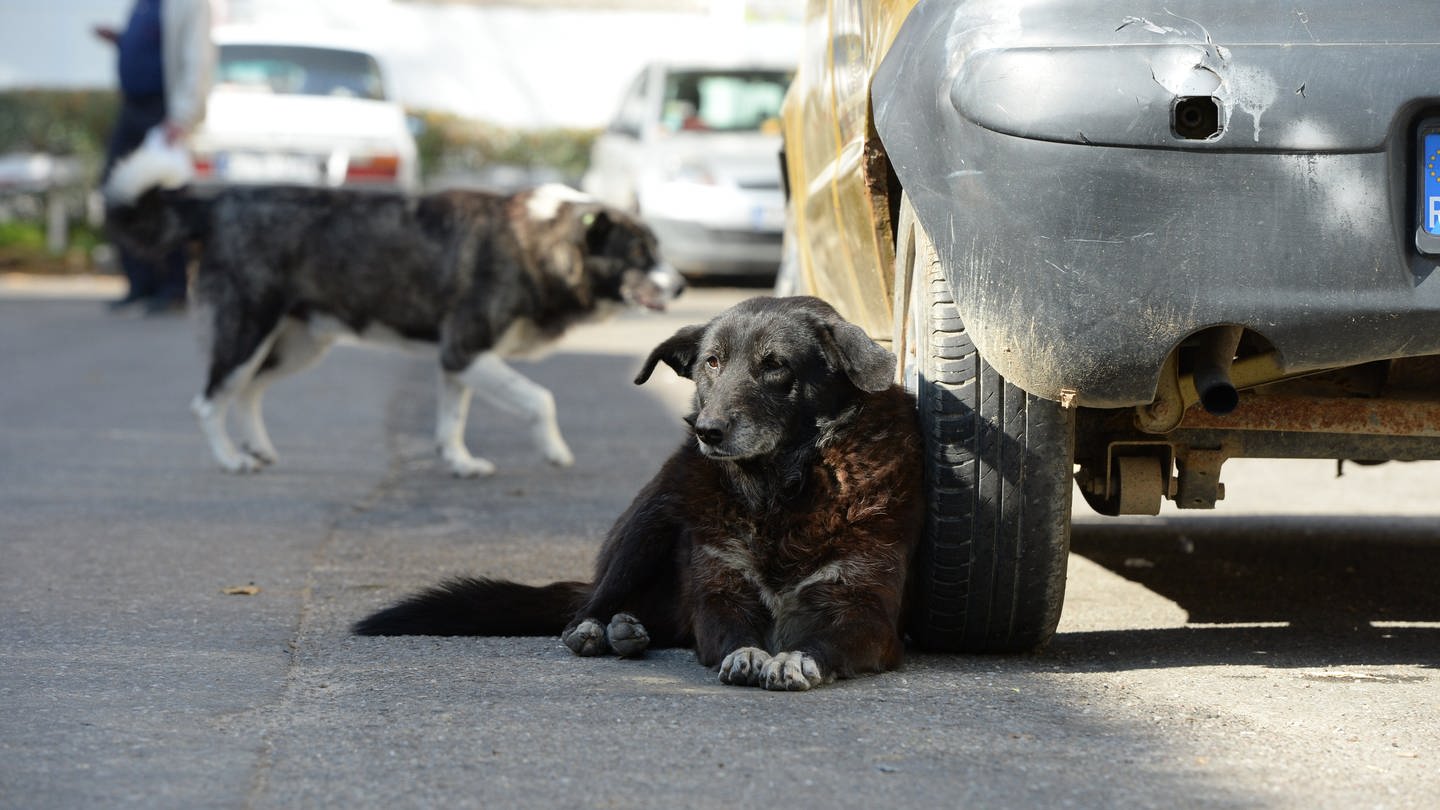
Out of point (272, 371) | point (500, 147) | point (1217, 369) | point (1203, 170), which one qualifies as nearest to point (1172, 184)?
point (1203, 170)

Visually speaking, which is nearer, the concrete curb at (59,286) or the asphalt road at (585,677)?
the asphalt road at (585,677)

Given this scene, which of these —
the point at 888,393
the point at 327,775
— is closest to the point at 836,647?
the point at 888,393

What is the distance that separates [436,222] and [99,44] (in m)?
22.2

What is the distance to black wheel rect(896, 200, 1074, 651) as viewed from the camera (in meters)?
3.31

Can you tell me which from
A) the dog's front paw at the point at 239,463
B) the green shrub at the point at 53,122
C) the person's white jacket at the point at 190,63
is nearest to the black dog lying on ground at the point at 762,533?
the dog's front paw at the point at 239,463

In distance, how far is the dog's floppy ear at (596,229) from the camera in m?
7.53

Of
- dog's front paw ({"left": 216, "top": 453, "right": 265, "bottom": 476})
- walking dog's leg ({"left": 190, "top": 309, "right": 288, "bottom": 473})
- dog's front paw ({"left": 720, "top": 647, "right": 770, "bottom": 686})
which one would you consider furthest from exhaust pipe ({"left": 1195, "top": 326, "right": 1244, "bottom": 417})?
walking dog's leg ({"left": 190, "top": 309, "right": 288, "bottom": 473})

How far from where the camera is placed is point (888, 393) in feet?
12.0

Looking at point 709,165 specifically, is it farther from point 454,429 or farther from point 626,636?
point 626,636

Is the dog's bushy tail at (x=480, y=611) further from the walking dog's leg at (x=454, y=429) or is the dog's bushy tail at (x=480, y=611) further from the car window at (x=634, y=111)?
the car window at (x=634, y=111)

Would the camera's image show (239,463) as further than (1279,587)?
Yes

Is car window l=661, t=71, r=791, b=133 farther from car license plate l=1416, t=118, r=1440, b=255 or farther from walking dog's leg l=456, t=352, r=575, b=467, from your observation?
car license plate l=1416, t=118, r=1440, b=255

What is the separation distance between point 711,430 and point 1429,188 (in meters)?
1.48

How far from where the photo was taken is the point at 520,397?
710 centimetres
